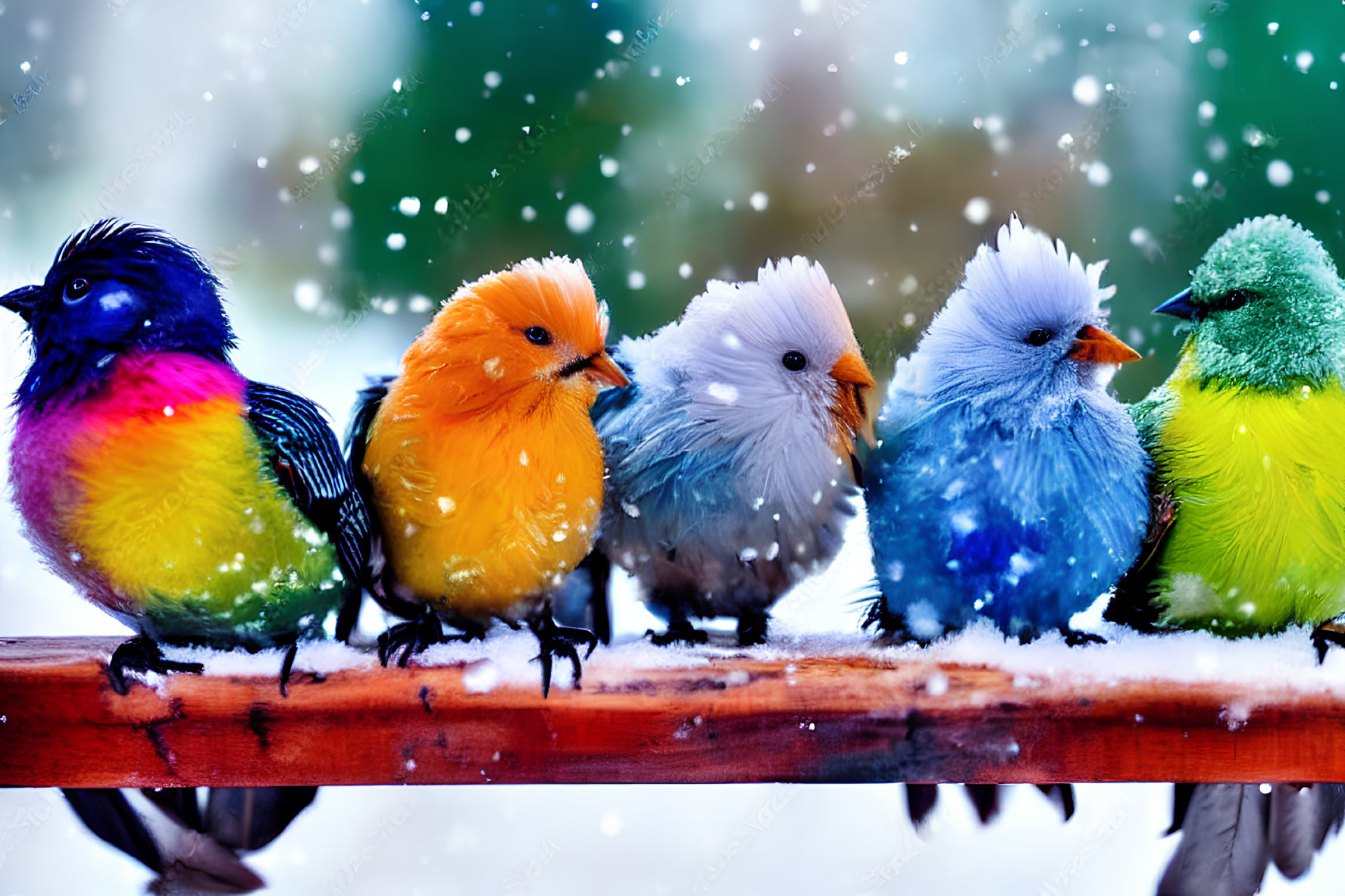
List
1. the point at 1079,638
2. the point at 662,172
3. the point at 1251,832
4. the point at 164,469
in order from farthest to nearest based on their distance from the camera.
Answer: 1. the point at 662,172
2. the point at 1251,832
3. the point at 1079,638
4. the point at 164,469

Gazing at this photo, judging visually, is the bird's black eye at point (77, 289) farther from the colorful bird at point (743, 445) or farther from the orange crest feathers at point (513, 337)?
the colorful bird at point (743, 445)

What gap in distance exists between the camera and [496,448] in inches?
32.0

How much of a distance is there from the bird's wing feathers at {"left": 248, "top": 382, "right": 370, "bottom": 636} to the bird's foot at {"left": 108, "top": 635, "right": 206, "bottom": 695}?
158mm

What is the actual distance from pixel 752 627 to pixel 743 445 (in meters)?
0.19

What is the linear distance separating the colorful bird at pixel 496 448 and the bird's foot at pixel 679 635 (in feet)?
0.39

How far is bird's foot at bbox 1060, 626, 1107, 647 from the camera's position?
88cm

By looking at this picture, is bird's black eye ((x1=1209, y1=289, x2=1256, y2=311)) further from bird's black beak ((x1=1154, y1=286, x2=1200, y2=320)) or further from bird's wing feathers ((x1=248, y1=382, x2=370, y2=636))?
bird's wing feathers ((x1=248, y1=382, x2=370, y2=636))

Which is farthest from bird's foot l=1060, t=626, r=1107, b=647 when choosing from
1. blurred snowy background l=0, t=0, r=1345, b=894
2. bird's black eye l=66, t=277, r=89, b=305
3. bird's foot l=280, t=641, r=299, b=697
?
bird's black eye l=66, t=277, r=89, b=305

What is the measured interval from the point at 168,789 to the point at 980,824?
88 centimetres

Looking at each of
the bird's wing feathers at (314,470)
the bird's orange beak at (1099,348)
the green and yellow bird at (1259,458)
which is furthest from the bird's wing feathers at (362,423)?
the green and yellow bird at (1259,458)

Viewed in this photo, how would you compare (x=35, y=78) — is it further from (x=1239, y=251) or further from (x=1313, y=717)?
(x=1313, y=717)

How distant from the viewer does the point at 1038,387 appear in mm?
866

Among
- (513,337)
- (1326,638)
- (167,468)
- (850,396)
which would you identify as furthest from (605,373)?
(1326,638)

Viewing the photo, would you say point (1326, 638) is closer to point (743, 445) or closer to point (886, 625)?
point (886, 625)
